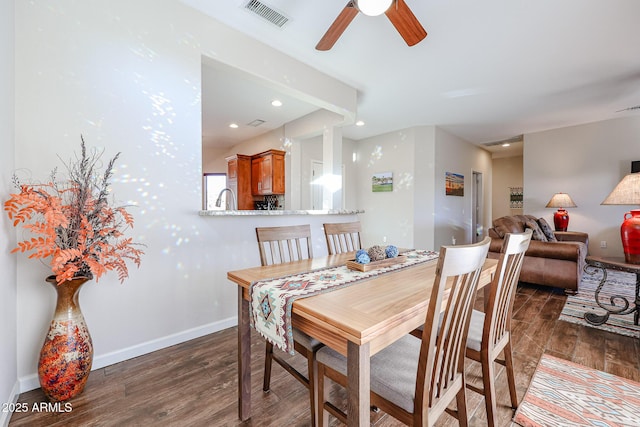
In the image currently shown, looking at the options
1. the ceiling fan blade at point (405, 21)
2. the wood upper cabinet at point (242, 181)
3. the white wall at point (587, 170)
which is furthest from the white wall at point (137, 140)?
the white wall at point (587, 170)

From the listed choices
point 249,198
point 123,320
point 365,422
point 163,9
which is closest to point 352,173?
point 249,198

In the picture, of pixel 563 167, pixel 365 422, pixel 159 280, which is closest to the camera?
pixel 365 422

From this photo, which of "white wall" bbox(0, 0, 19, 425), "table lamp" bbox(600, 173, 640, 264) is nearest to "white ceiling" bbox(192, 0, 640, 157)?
"white wall" bbox(0, 0, 19, 425)

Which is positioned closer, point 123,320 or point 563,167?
point 123,320

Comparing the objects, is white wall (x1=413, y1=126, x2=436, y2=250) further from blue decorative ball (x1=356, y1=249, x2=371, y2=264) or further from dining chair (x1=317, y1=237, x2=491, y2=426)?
dining chair (x1=317, y1=237, x2=491, y2=426)

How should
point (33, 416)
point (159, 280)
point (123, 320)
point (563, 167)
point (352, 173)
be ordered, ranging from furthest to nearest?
point (352, 173), point (563, 167), point (159, 280), point (123, 320), point (33, 416)

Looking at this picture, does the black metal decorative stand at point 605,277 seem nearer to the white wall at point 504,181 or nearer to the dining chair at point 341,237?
the dining chair at point 341,237

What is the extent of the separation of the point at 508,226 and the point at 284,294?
3968 millimetres

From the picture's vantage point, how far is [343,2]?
82.7 inches

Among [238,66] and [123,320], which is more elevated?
[238,66]

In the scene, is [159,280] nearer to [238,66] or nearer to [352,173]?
[238,66]

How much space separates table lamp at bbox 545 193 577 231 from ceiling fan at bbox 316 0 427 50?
5.02 meters

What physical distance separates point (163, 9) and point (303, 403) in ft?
9.52

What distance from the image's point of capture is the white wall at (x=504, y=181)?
7902 mm
